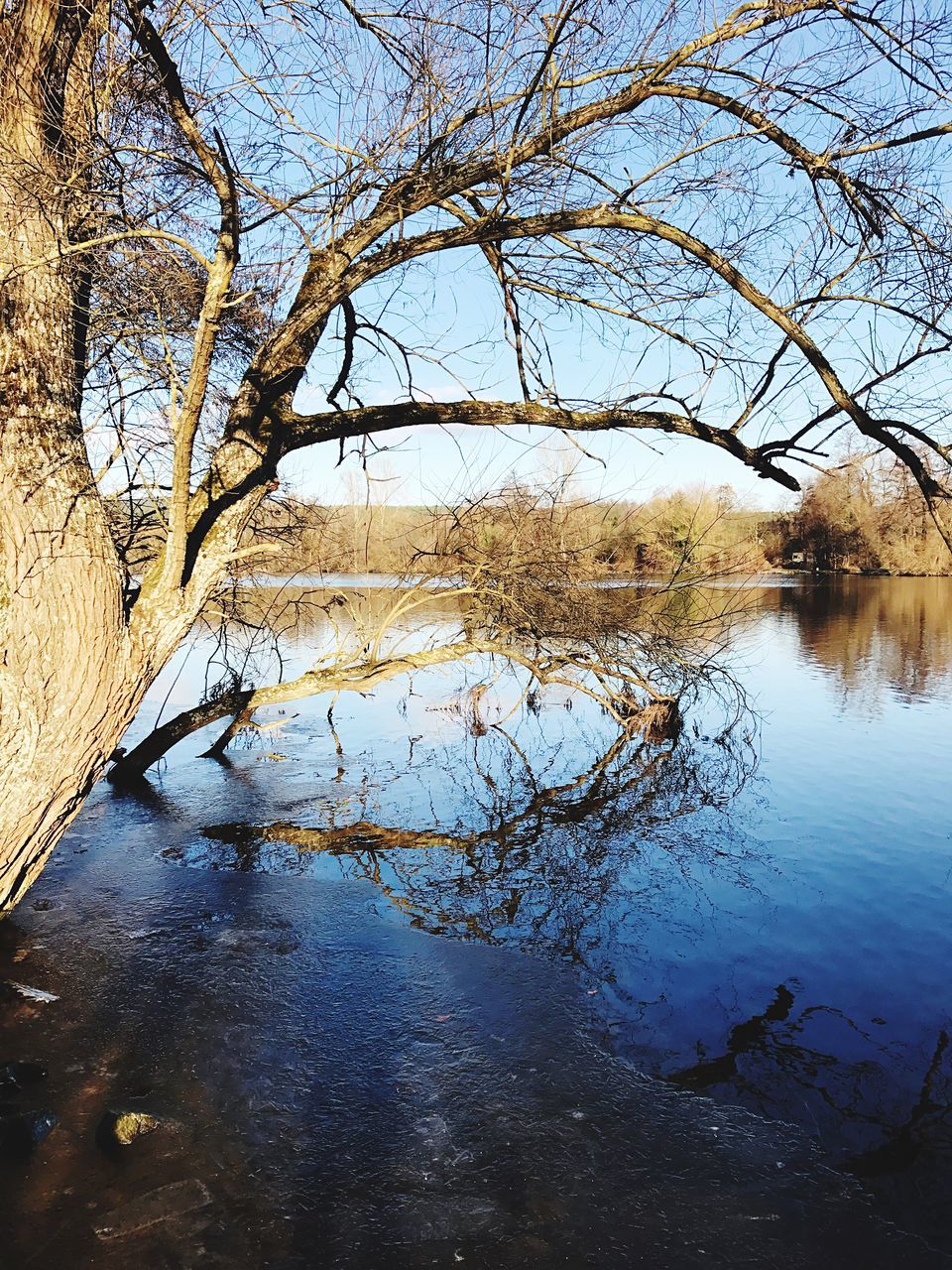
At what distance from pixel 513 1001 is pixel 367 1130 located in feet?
4.29

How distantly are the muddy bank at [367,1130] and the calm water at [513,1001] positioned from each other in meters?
0.02

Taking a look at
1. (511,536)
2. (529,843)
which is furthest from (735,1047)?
(511,536)

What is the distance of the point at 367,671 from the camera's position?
9.04 metres

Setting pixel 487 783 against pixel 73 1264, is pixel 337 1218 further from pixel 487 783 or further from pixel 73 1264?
pixel 487 783

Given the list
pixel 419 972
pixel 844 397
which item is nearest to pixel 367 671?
pixel 419 972

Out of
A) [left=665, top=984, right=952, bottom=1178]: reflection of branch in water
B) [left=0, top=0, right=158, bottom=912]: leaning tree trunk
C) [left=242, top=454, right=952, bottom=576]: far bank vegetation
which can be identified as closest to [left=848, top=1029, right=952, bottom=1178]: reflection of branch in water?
[left=665, top=984, right=952, bottom=1178]: reflection of branch in water

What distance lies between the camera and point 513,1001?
461cm

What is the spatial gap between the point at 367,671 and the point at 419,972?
451 cm

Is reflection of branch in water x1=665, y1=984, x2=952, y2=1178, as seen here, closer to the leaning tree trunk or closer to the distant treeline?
the leaning tree trunk

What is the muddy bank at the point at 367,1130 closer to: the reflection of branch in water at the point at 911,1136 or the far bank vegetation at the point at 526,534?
the reflection of branch in water at the point at 911,1136

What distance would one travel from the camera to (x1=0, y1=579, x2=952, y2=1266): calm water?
10.2ft

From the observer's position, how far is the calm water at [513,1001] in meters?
3.12

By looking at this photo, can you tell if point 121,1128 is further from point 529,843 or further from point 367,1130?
point 529,843

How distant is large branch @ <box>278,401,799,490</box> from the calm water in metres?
3.23
